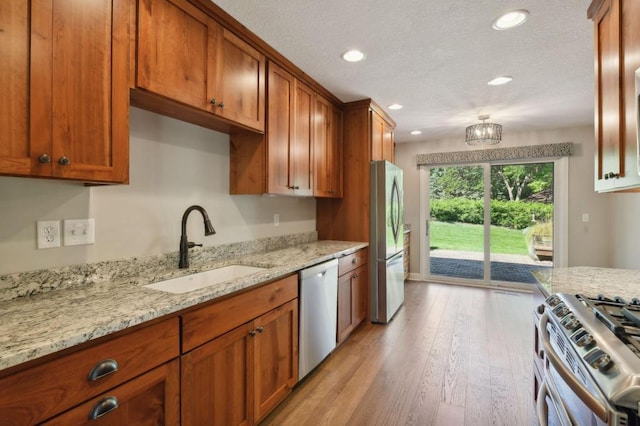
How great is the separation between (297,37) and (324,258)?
1572mm

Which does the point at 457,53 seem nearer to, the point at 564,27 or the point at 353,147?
the point at 564,27

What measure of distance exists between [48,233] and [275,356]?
51.2 inches

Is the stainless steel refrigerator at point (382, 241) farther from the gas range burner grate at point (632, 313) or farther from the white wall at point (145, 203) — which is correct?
the gas range burner grate at point (632, 313)

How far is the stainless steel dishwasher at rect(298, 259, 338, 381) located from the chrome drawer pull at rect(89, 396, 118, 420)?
3.96ft

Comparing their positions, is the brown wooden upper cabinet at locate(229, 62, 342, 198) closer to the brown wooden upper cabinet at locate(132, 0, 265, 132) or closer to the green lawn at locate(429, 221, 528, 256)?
the brown wooden upper cabinet at locate(132, 0, 265, 132)

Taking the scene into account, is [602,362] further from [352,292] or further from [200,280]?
[352,292]

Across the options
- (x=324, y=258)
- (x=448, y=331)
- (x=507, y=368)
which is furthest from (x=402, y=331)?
(x=324, y=258)

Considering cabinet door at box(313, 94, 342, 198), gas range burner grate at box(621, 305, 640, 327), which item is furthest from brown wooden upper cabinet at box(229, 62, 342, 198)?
gas range burner grate at box(621, 305, 640, 327)

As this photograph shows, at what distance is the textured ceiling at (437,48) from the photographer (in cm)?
176

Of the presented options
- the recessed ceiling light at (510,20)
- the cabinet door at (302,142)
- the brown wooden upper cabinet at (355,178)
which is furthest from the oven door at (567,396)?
the brown wooden upper cabinet at (355,178)

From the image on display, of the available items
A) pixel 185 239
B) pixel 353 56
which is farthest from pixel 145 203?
pixel 353 56

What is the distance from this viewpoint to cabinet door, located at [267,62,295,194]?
2.26 meters

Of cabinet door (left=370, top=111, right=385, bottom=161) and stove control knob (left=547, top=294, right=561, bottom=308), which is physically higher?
cabinet door (left=370, top=111, right=385, bottom=161)

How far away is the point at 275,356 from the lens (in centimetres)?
183
